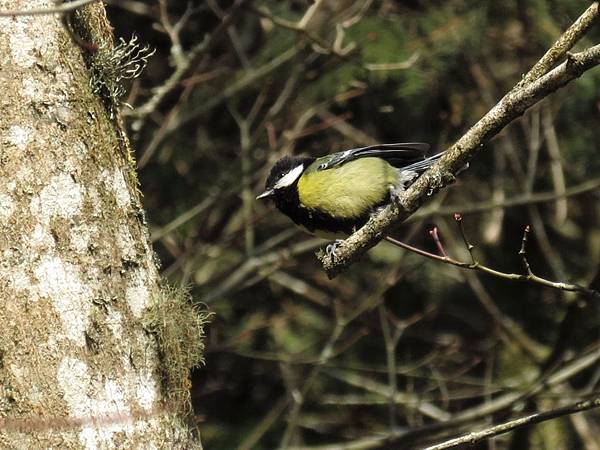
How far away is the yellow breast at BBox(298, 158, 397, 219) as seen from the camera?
3262mm

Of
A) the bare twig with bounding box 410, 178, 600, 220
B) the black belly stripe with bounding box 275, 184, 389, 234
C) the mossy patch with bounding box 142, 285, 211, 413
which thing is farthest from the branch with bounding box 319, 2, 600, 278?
the bare twig with bounding box 410, 178, 600, 220

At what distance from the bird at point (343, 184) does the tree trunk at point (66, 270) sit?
1028 mm

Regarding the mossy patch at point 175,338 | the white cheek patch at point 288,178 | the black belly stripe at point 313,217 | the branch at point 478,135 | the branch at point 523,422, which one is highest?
the white cheek patch at point 288,178

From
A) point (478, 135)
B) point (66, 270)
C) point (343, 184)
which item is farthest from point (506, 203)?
point (66, 270)

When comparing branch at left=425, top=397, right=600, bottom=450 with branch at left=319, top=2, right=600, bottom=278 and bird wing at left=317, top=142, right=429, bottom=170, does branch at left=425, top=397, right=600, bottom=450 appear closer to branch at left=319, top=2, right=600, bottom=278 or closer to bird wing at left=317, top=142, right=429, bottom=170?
branch at left=319, top=2, right=600, bottom=278

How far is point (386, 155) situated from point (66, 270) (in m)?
1.57

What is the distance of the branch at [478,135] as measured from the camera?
82.8 inches

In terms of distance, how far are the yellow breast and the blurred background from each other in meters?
1.06

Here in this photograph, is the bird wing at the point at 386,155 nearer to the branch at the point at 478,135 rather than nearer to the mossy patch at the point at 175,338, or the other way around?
the branch at the point at 478,135

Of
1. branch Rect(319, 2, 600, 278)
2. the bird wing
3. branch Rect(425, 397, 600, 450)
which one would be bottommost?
branch Rect(425, 397, 600, 450)

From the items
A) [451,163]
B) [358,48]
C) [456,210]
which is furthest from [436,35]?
[451,163]

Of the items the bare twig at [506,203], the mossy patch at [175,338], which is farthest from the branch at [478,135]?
the bare twig at [506,203]

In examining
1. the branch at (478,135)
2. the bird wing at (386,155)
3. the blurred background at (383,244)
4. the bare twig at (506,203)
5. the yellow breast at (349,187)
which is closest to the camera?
the branch at (478,135)

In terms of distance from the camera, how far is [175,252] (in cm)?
460
